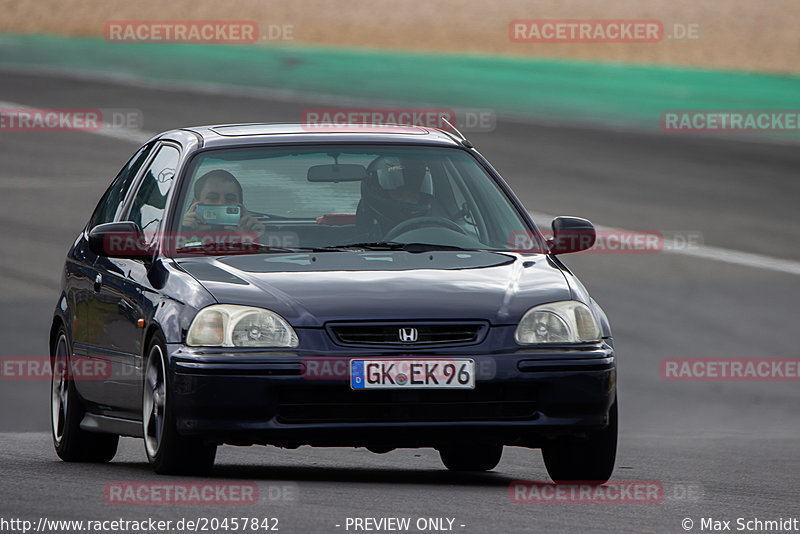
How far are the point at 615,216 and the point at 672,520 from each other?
1668 centimetres

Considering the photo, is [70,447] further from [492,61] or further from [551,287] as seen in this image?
[492,61]

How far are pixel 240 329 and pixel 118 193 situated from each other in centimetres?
265

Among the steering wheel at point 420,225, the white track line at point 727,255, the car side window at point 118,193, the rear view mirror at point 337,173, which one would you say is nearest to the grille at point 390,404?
the steering wheel at point 420,225

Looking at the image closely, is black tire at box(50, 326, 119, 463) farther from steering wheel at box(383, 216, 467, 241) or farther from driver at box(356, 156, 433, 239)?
steering wheel at box(383, 216, 467, 241)

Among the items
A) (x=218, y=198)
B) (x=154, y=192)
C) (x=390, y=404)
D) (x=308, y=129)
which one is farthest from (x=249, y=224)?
(x=390, y=404)

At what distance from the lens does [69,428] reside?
9281mm

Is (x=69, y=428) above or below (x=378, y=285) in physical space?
below

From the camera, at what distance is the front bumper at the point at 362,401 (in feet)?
23.7

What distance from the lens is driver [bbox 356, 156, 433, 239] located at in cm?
852

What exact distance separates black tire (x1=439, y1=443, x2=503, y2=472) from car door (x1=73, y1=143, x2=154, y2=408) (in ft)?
6.63

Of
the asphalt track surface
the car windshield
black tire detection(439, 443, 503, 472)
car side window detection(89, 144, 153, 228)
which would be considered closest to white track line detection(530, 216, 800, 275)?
the asphalt track surface

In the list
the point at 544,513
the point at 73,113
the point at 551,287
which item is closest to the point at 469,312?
the point at 551,287

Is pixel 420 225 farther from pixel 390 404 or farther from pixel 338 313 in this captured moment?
pixel 390 404

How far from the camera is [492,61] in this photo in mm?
36156
